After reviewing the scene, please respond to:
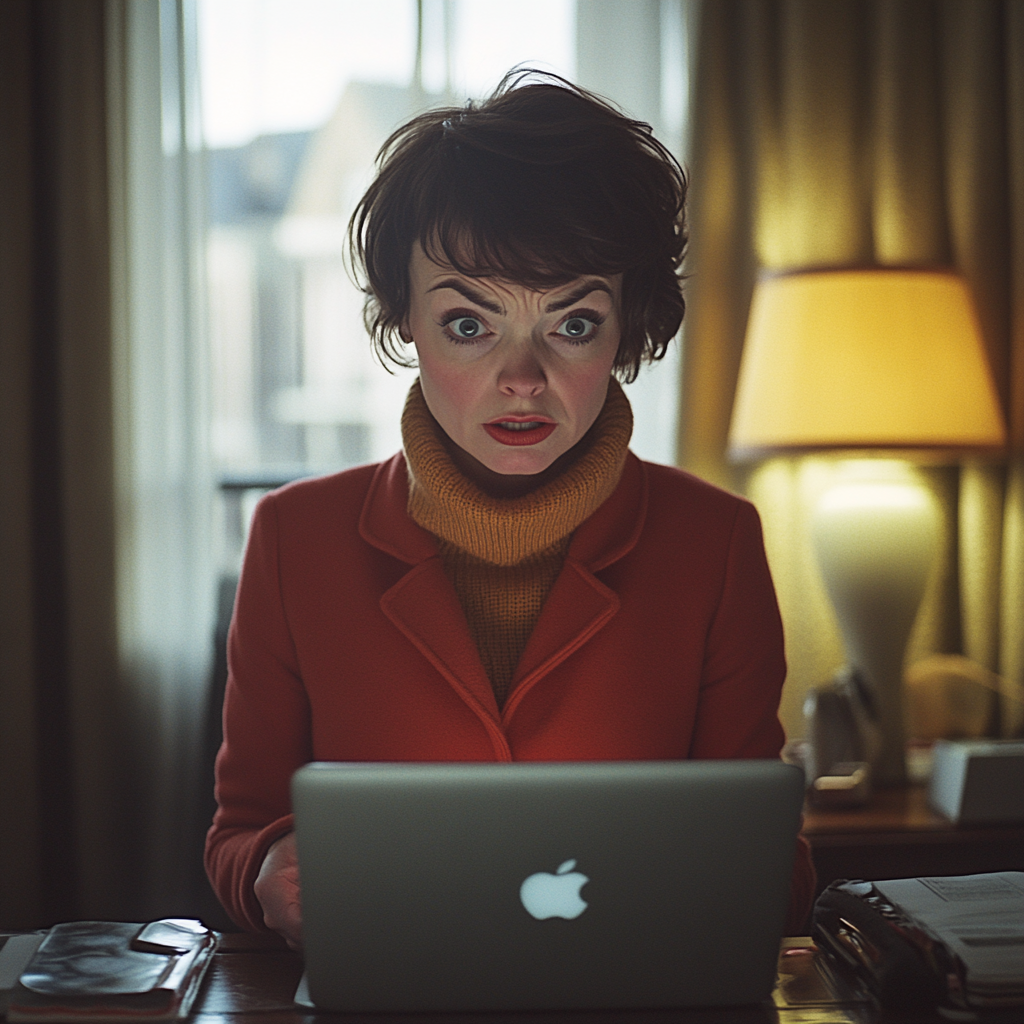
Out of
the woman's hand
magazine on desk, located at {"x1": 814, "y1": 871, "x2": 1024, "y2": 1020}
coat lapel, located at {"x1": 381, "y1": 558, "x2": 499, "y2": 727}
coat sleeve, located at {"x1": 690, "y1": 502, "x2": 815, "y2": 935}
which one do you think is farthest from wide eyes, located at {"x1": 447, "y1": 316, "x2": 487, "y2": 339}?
magazine on desk, located at {"x1": 814, "y1": 871, "x2": 1024, "y2": 1020}

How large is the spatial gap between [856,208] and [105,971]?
1.87m

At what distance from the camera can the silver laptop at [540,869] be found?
2.20ft

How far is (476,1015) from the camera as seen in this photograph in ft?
2.39

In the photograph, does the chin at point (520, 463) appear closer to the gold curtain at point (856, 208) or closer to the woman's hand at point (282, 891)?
the woman's hand at point (282, 891)

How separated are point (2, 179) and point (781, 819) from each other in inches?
72.4

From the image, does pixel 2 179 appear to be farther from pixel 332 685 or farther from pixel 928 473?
pixel 928 473

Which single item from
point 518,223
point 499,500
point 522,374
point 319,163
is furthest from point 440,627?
point 319,163

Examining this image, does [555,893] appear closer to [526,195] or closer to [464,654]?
[464,654]

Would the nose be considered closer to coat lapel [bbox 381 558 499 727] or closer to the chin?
the chin

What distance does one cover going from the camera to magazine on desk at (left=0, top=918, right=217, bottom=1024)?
2.43 feet

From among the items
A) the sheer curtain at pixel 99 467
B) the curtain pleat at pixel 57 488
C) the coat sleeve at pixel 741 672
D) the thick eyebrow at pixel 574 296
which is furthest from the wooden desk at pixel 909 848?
the curtain pleat at pixel 57 488

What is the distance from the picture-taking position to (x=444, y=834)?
2.21ft

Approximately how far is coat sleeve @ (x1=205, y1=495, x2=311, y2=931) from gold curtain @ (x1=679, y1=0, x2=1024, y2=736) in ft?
3.62

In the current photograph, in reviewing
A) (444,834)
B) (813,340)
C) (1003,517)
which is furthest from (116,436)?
(1003,517)
